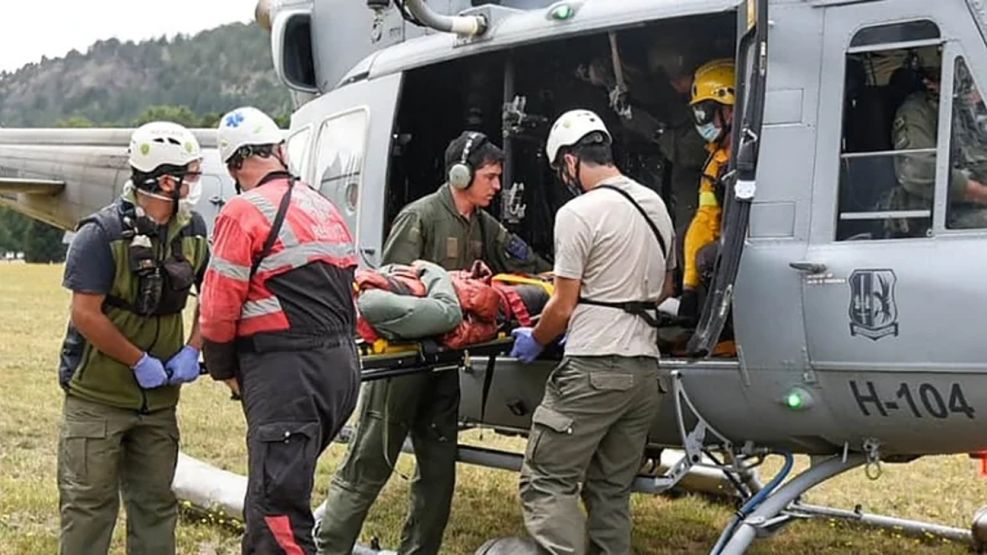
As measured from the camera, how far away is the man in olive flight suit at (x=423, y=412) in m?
4.97

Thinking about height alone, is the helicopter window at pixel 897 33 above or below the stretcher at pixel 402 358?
above

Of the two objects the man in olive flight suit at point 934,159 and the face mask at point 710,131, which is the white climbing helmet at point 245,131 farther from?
the man in olive flight suit at point 934,159

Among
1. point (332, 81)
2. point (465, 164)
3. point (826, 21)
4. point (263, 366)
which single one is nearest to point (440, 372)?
point (465, 164)

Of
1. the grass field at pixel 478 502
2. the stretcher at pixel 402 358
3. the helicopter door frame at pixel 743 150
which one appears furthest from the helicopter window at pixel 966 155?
the grass field at pixel 478 502

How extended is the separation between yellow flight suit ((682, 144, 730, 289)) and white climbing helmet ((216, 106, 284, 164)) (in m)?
1.64

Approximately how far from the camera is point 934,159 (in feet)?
13.2

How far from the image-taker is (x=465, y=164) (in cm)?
495

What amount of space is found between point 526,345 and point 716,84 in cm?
124

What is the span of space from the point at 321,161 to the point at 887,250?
129 inches

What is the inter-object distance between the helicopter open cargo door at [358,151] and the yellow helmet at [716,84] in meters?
1.63

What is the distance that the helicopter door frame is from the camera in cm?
402

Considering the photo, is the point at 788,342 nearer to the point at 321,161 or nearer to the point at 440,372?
the point at 440,372

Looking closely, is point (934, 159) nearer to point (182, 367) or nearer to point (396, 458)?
point (396, 458)

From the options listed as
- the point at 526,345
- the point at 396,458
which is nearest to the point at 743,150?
the point at 526,345
